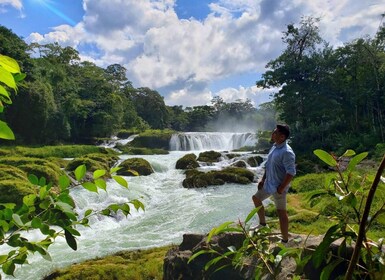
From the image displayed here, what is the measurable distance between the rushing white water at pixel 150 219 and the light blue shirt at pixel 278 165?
208cm

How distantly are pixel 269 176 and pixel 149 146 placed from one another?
3073cm

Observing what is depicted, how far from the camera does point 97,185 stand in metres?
0.97

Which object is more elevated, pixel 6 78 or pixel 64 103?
pixel 64 103

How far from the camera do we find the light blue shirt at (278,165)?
416 cm

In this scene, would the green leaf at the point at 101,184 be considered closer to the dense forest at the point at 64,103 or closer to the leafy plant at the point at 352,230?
the leafy plant at the point at 352,230

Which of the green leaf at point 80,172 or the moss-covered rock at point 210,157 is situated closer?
the green leaf at point 80,172

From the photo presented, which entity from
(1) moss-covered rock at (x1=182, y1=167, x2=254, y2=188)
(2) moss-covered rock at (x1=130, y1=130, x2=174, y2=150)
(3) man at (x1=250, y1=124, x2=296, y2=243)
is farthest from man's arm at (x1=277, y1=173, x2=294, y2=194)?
(2) moss-covered rock at (x1=130, y1=130, x2=174, y2=150)

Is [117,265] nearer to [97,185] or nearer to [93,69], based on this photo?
[97,185]

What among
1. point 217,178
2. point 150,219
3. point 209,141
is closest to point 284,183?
point 150,219

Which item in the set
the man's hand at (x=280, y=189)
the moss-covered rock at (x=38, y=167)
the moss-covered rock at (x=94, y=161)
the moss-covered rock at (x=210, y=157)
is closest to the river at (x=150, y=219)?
the moss-covered rock at (x=38, y=167)

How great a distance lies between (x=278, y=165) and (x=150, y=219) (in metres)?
7.46

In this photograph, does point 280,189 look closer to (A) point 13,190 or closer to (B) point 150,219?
(B) point 150,219

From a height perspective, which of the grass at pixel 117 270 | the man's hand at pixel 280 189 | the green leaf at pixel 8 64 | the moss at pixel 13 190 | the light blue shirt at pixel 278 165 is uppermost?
the green leaf at pixel 8 64

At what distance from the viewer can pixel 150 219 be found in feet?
36.0
